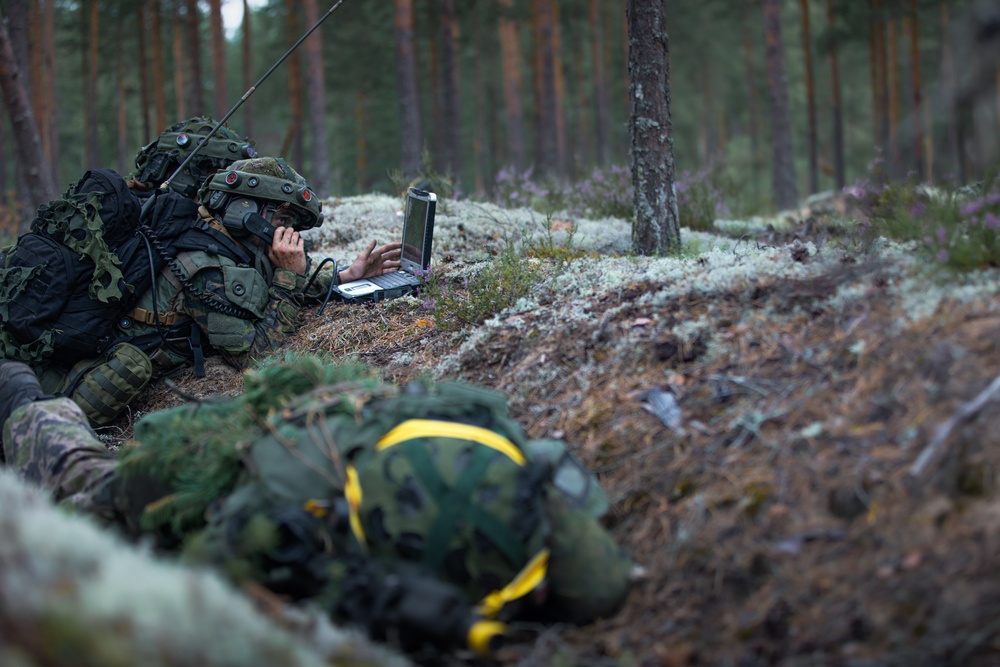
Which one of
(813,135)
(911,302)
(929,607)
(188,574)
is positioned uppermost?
(813,135)

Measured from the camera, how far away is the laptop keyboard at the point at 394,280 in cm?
575

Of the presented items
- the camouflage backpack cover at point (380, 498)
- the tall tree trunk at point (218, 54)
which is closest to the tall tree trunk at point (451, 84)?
the tall tree trunk at point (218, 54)

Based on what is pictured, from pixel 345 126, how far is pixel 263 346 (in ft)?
90.6

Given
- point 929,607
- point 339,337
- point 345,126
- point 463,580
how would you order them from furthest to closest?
1. point 345,126
2. point 339,337
3. point 463,580
4. point 929,607

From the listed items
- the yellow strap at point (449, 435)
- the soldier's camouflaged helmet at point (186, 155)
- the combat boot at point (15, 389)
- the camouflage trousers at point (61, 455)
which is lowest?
the camouflage trousers at point (61, 455)

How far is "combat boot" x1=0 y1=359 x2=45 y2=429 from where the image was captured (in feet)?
12.8

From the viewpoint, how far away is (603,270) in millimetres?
4941

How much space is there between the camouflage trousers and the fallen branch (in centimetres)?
295

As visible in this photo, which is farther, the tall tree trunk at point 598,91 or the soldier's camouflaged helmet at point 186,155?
the tall tree trunk at point 598,91

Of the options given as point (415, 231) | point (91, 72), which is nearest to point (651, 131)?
point (415, 231)

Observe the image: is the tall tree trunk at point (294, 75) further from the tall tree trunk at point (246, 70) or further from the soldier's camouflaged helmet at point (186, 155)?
the soldier's camouflaged helmet at point (186, 155)

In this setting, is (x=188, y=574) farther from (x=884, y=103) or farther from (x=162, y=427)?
(x=884, y=103)

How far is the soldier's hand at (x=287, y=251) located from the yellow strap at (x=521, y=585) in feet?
11.5

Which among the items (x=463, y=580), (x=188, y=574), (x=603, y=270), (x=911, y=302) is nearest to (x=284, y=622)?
(x=188, y=574)
